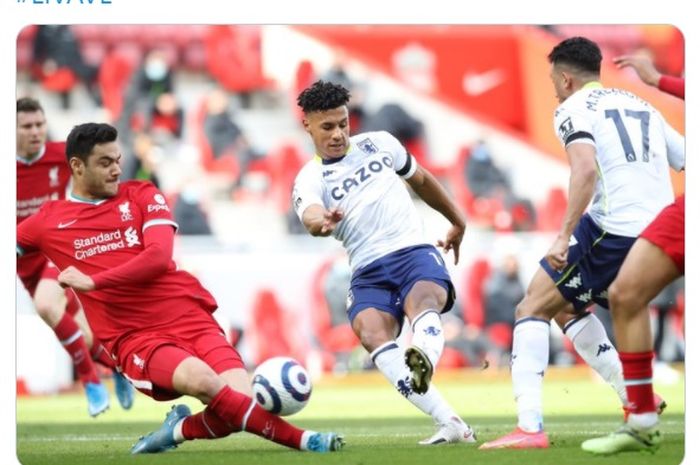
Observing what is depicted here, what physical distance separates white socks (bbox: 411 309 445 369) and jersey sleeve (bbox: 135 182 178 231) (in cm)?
141

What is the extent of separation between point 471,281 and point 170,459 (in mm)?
10427

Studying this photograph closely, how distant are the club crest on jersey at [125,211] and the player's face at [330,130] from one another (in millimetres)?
1116

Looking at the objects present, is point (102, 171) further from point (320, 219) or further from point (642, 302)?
point (642, 302)

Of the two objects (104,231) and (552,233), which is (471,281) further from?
(104,231)

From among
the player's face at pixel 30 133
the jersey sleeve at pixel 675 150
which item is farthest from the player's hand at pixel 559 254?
the player's face at pixel 30 133

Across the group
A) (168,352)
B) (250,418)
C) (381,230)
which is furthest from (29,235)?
(381,230)

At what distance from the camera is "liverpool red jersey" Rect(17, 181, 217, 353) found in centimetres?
733

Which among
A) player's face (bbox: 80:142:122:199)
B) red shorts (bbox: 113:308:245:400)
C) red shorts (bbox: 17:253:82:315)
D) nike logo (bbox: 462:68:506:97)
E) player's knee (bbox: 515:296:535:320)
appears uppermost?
nike logo (bbox: 462:68:506:97)

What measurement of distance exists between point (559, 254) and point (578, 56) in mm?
1275

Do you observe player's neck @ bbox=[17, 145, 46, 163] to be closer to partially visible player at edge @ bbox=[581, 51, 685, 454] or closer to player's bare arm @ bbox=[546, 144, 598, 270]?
player's bare arm @ bbox=[546, 144, 598, 270]

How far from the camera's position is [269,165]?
59.6ft

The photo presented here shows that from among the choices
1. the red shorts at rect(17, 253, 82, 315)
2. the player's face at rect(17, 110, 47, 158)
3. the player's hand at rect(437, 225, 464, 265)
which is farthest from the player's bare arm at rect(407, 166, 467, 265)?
the red shorts at rect(17, 253, 82, 315)

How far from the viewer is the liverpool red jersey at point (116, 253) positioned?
7328 millimetres

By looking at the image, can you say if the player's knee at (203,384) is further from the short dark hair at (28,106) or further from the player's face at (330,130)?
the short dark hair at (28,106)
